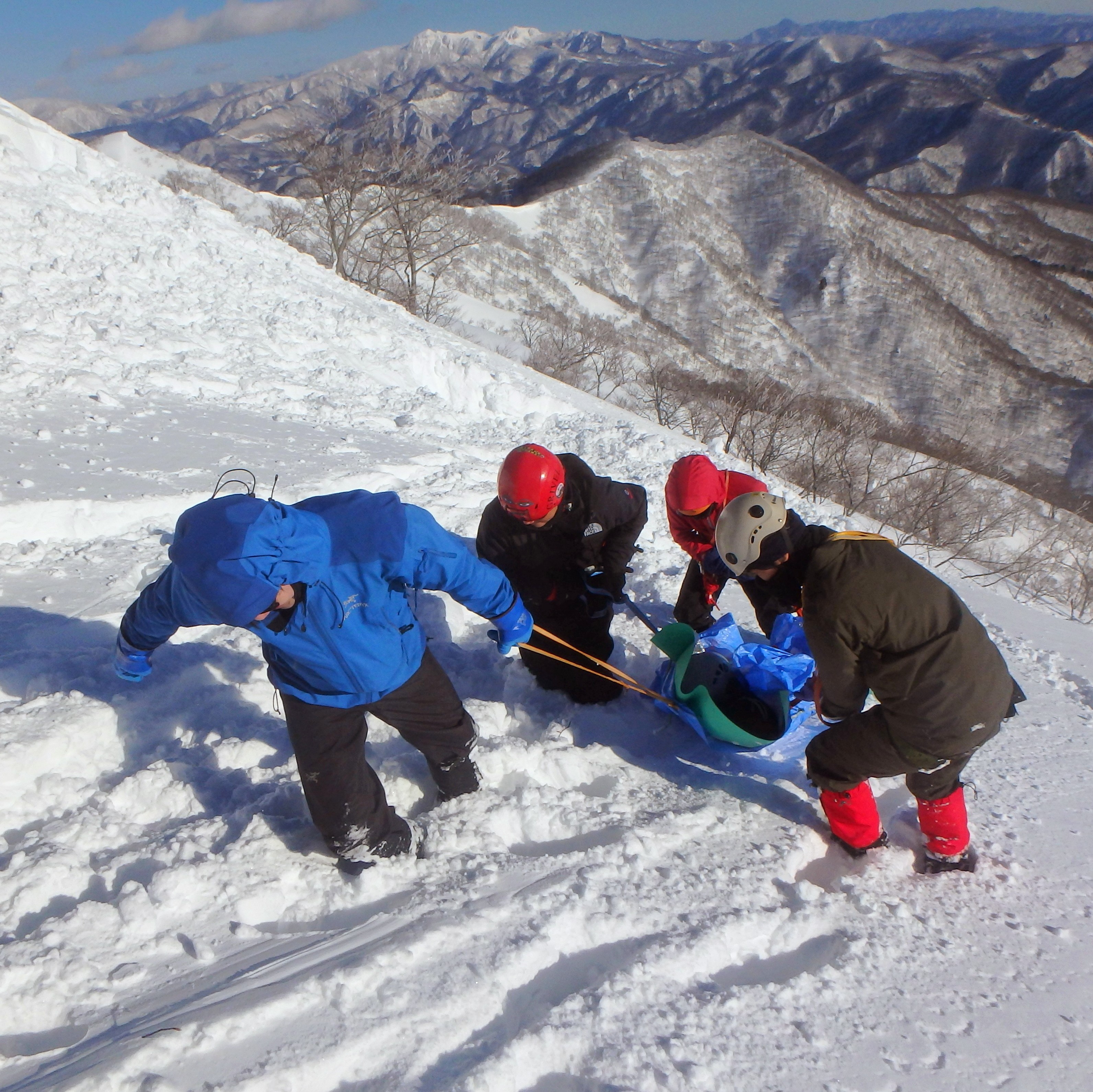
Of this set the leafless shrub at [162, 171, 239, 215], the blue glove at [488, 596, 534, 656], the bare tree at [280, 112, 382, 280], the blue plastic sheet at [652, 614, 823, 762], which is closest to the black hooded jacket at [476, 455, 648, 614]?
the blue plastic sheet at [652, 614, 823, 762]

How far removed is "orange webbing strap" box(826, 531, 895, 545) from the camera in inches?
89.1

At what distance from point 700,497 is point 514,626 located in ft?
4.42

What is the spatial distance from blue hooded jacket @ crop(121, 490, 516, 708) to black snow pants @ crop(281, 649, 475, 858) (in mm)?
62

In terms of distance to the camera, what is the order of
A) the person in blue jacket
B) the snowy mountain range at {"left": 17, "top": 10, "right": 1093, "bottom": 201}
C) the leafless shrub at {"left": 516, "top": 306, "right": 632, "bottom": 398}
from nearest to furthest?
the person in blue jacket < the leafless shrub at {"left": 516, "top": 306, "right": 632, "bottom": 398} < the snowy mountain range at {"left": 17, "top": 10, "right": 1093, "bottom": 201}

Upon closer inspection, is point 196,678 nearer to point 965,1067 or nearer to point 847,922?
point 847,922

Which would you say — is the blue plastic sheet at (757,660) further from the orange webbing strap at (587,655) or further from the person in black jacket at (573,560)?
the person in black jacket at (573,560)

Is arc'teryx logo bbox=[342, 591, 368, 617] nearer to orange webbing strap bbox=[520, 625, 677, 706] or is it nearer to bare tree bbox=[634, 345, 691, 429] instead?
orange webbing strap bbox=[520, 625, 677, 706]

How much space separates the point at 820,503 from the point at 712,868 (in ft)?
19.2

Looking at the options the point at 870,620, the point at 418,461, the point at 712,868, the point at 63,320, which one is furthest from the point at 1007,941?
the point at 63,320

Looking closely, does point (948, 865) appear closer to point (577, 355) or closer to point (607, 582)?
point (607, 582)

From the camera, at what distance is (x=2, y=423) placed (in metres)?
5.19

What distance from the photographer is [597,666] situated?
147 inches

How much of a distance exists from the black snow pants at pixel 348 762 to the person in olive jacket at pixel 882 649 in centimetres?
126

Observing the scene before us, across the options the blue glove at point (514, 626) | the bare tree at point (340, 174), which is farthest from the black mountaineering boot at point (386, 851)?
the bare tree at point (340, 174)
